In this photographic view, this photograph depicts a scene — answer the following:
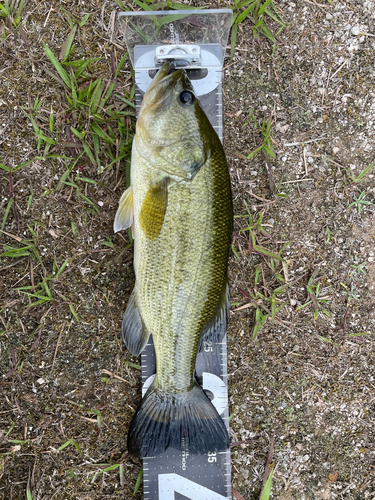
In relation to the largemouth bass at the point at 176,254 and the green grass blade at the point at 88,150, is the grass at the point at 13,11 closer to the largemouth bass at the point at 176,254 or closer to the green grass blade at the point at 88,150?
the green grass blade at the point at 88,150

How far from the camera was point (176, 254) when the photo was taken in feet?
7.31

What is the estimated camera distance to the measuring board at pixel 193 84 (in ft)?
8.84

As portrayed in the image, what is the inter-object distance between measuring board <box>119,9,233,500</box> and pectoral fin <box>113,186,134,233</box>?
31.4 inches

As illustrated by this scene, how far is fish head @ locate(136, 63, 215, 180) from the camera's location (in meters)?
2.19

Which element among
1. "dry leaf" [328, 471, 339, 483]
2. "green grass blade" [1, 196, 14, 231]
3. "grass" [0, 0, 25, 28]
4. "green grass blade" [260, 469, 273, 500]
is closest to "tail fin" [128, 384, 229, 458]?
"green grass blade" [260, 469, 273, 500]

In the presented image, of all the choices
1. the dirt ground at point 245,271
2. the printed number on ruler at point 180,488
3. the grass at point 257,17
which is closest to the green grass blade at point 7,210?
the dirt ground at point 245,271

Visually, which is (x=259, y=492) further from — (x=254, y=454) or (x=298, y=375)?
(x=298, y=375)

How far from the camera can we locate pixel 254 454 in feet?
9.36

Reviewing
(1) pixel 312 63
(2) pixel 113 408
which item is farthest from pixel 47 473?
(1) pixel 312 63

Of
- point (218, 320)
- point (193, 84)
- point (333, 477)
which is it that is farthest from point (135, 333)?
point (333, 477)

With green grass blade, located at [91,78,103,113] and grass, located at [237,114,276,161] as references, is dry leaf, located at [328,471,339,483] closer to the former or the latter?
grass, located at [237,114,276,161]

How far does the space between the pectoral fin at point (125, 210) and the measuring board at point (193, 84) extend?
798 millimetres

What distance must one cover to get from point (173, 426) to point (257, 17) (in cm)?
311

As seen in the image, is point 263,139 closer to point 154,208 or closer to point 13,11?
→ point 154,208
